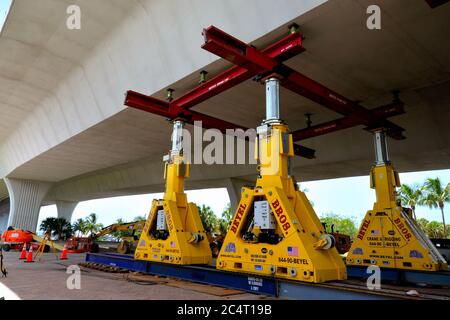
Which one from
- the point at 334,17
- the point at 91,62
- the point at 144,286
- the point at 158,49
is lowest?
the point at 144,286

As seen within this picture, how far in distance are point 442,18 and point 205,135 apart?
10.9m

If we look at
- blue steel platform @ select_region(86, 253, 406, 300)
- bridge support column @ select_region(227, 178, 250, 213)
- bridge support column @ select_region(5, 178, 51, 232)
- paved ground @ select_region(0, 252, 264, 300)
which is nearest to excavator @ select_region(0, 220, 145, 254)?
bridge support column @ select_region(227, 178, 250, 213)

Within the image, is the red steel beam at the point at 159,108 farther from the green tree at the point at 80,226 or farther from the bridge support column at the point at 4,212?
the bridge support column at the point at 4,212

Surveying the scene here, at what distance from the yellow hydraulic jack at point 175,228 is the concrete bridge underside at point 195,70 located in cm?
267

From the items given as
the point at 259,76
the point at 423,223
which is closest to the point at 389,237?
the point at 259,76

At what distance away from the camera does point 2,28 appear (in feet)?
35.6

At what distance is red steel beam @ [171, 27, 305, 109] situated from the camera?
658 cm

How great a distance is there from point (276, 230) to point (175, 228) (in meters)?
3.07

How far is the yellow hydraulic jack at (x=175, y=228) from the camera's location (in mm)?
7883

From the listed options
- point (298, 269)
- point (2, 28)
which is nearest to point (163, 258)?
point (298, 269)

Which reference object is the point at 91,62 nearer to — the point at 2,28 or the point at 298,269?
the point at 2,28

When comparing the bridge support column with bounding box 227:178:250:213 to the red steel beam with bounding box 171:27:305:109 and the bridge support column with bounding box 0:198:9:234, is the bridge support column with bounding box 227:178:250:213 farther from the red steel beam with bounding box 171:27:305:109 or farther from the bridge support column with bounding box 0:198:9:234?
the bridge support column with bounding box 0:198:9:234

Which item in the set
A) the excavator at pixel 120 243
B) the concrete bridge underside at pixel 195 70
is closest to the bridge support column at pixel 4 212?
the concrete bridge underside at pixel 195 70
